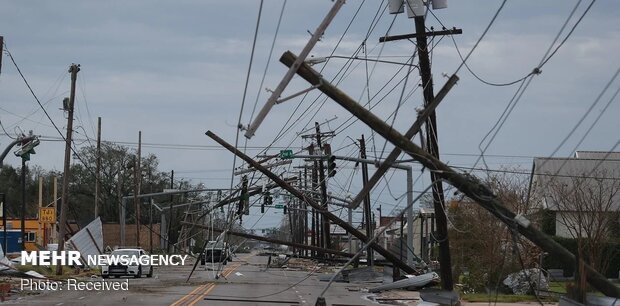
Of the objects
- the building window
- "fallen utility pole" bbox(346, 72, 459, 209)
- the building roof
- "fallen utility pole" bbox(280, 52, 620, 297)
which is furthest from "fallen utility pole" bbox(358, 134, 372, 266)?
the building window

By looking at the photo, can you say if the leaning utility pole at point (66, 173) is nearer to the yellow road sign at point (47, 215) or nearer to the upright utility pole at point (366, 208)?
the yellow road sign at point (47, 215)

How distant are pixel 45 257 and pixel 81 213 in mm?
62759

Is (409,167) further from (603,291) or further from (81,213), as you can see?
(81,213)

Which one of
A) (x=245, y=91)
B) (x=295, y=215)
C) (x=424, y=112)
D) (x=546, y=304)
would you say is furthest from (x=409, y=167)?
(x=295, y=215)

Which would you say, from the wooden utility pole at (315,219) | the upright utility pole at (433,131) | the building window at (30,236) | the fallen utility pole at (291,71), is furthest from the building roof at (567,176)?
the building window at (30,236)

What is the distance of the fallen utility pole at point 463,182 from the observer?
1791 centimetres

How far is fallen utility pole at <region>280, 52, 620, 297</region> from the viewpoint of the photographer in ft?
58.7

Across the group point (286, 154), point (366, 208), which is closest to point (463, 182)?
point (286, 154)

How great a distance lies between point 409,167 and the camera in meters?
34.7

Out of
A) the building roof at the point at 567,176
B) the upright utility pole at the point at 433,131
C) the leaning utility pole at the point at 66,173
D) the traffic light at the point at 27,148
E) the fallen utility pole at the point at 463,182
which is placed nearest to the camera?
the fallen utility pole at the point at 463,182

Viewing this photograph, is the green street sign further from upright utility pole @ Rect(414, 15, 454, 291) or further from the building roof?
the building roof

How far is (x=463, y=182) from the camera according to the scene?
18844 millimetres

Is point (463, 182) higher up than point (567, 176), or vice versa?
point (567, 176)

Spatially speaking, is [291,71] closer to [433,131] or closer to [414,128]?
[414,128]
